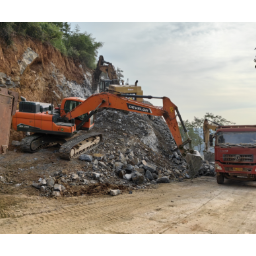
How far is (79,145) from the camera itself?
10109 mm

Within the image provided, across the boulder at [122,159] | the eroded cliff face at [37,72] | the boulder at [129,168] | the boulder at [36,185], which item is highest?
the eroded cliff face at [37,72]

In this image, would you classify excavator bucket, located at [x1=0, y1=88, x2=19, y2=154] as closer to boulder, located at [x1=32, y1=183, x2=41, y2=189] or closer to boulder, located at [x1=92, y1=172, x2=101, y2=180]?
boulder, located at [x1=32, y1=183, x2=41, y2=189]

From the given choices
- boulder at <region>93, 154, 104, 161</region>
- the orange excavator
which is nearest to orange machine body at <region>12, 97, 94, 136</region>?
the orange excavator

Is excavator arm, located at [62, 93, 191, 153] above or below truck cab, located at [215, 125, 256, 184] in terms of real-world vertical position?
above

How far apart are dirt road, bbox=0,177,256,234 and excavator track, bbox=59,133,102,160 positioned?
287 centimetres

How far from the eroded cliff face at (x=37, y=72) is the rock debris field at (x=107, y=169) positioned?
14.8 ft

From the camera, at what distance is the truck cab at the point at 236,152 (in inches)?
371

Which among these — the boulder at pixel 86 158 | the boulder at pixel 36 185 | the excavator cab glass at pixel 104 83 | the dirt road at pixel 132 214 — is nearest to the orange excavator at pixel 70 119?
the boulder at pixel 86 158

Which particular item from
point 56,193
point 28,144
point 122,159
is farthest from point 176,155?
point 56,193

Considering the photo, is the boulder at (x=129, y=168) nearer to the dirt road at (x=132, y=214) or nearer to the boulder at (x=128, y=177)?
the boulder at (x=128, y=177)

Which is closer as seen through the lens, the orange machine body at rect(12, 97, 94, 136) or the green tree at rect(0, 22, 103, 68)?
the orange machine body at rect(12, 97, 94, 136)

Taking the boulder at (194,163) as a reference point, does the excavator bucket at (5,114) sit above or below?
above

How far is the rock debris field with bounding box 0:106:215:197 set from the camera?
Result: 7.47 metres

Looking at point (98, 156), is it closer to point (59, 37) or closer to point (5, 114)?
point (5, 114)
